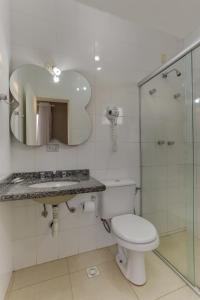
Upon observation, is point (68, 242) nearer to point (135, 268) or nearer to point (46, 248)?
point (46, 248)

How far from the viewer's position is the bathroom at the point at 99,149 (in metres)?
1.30

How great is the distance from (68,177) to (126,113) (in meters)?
0.97

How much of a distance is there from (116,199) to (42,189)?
0.77 metres

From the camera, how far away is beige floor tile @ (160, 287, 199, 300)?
1.18 m

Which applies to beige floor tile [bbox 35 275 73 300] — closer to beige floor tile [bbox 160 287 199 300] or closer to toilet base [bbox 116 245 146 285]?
toilet base [bbox 116 245 146 285]

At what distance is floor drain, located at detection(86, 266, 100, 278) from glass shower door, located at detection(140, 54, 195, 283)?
2.25ft

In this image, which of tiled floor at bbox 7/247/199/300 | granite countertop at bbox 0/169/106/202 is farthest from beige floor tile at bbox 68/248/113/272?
granite countertop at bbox 0/169/106/202

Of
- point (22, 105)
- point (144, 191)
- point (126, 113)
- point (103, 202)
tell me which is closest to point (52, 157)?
point (22, 105)

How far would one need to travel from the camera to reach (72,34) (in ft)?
5.35

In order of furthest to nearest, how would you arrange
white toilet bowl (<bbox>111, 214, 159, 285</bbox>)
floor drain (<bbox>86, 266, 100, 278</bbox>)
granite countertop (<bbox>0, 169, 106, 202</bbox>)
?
floor drain (<bbox>86, 266, 100, 278</bbox>) → white toilet bowl (<bbox>111, 214, 159, 285</bbox>) → granite countertop (<bbox>0, 169, 106, 202</bbox>)

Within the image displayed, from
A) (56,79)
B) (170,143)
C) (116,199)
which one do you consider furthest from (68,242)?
(56,79)

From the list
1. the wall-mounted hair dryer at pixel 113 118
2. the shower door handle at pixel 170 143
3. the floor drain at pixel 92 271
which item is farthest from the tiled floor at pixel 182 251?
the wall-mounted hair dryer at pixel 113 118

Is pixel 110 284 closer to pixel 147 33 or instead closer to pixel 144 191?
pixel 144 191

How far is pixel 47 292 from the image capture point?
1.24 meters
